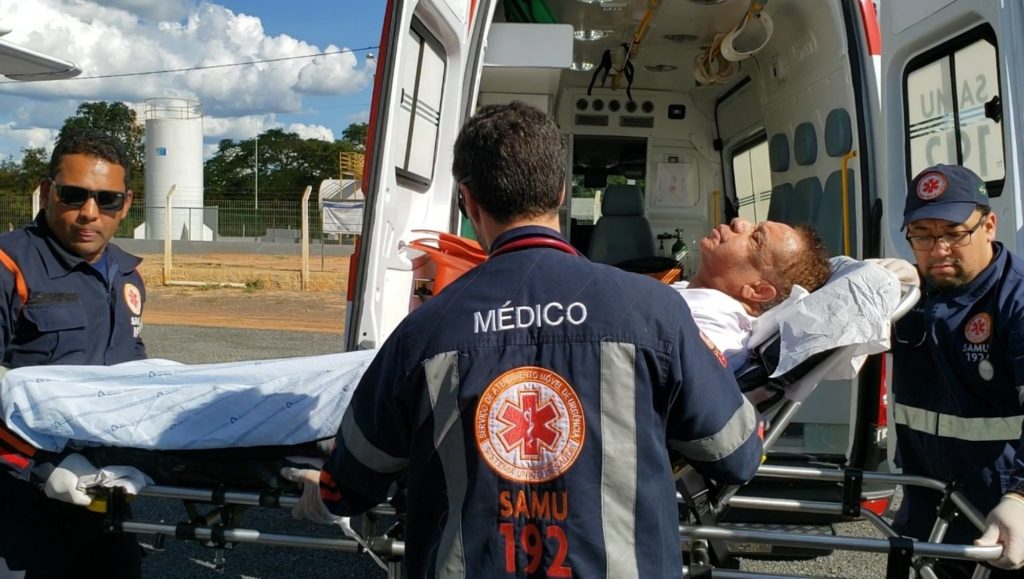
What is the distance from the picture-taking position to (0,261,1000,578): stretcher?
209cm

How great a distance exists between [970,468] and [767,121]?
3.77 metres

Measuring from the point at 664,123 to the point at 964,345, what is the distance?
199 inches

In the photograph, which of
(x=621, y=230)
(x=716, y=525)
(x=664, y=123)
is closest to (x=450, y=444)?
(x=716, y=525)

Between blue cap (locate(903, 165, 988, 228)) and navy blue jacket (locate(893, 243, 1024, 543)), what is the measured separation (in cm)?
17

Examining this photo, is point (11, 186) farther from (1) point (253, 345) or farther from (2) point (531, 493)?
(2) point (531, 493)

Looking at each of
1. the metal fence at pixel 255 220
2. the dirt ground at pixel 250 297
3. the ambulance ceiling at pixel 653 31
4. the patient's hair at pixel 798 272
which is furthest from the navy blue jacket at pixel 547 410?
the metal fence at pixel 255 220

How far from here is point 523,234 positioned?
1443mm

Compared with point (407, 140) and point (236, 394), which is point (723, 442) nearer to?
point (236, 394)

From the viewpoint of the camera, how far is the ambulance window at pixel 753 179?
6080 mm

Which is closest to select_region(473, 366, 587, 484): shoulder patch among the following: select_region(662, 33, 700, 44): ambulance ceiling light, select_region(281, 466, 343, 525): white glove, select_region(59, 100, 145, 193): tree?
select_region(281, 466, 343, 525): white glove

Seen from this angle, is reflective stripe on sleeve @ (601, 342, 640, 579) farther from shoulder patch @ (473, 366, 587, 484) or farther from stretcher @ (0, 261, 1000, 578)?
stretcher @ (0, 261, 1000, 578)

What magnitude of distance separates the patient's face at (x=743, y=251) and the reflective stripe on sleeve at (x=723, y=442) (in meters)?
1.03

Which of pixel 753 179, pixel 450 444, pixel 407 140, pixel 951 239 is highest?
pixel 753 179

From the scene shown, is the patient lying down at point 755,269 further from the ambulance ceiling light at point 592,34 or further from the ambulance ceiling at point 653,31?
the ambulance ceiling light at point 592,34
